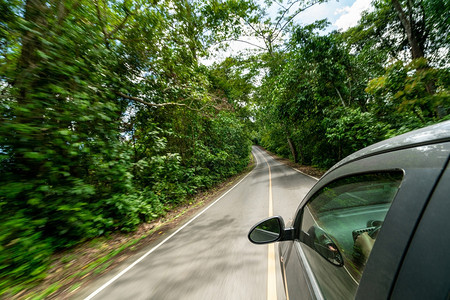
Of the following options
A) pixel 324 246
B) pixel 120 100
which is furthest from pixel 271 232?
pixel 120 100

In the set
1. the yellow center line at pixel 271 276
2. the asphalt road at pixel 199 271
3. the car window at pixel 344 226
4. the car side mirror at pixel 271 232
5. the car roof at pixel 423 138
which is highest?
the car roof at pixel 423 138

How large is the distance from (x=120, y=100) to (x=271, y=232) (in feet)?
20.7

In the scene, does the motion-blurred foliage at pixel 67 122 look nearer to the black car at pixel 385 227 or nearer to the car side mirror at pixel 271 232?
the car side mirror at pixel 271 232

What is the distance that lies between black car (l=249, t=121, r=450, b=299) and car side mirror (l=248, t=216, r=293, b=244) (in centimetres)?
18

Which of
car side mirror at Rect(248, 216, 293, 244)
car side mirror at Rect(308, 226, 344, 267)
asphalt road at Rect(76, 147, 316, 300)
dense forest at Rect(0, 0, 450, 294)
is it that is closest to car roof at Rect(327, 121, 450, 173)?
car side mirror at Rect(308, 226, 344, 267)

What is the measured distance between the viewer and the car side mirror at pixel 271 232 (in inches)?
59.4

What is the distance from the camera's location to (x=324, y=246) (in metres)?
1.20

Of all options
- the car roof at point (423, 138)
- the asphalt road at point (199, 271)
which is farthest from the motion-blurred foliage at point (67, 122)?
the car roof at point (423, 138)

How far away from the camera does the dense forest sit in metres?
3.01

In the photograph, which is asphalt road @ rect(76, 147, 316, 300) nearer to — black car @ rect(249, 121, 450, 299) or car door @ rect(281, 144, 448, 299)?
car door @ rect(281, 144, 448, 299)

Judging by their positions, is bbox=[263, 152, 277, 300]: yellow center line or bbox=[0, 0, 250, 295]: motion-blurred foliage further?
bbox=[0, 0, 250, 295]: motion-blurred foliage

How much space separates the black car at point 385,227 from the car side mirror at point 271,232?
0.60ft

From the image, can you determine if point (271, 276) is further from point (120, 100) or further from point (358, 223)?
point (120, 100)

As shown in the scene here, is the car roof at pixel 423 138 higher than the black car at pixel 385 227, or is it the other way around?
the car roof at pixel 423 138
